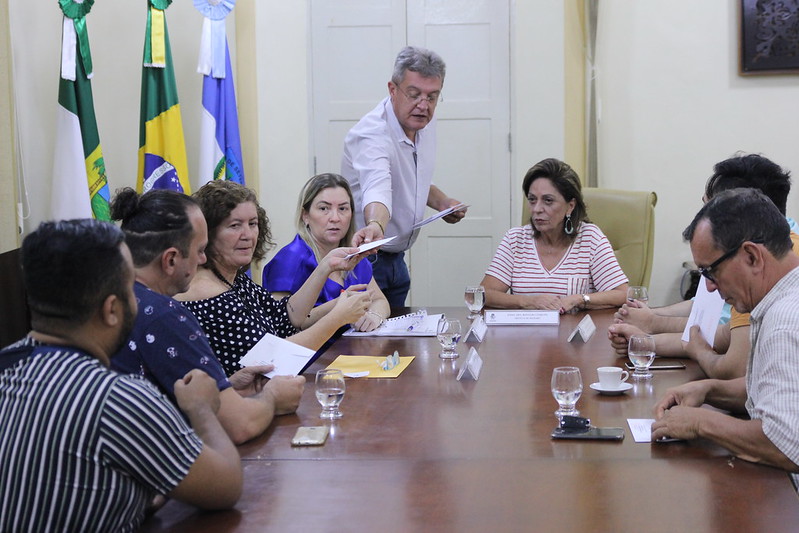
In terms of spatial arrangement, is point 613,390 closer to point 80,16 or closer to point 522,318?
point 522,318

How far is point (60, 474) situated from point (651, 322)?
2176mm

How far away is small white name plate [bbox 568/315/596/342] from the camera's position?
300 centimetres

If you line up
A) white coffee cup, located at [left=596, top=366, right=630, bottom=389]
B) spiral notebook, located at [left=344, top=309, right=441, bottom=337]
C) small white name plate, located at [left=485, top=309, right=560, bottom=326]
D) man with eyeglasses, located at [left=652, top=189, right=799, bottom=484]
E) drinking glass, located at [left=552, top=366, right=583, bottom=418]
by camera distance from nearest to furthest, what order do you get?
1. man with eyeglasses, located at [left=652, top=189, right=799, bottom=484]
2. drinking glass, located at [left=552, top=366, right=583, bottom=418]
3. white coffee cup, located at [left=596, top=366, right=630, bottom=389]
4. spiral notebook, located at [left=344, top=309, right=441, bottom=337]
5. small white name plate, located at [left=485, top=309, right=560, bottom=326]

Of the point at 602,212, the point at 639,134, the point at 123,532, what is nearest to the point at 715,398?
the point at 123,532

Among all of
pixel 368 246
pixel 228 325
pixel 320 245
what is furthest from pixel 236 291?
pixel 320 245

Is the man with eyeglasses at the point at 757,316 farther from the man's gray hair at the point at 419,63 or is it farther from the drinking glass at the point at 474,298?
the man's gray hair at the point at 419,63

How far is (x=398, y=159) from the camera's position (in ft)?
13.1

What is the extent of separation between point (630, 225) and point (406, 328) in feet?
5.22

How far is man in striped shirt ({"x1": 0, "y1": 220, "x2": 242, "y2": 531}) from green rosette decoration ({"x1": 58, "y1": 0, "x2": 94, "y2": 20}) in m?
3.45

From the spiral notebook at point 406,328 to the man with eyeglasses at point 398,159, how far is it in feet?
1.37

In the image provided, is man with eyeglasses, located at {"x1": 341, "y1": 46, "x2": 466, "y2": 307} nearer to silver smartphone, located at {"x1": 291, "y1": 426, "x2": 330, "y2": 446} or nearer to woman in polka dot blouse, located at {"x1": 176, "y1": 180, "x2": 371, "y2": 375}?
woman in polka dot blouse, located at {"x1": 176, "y1": 180, "x2": 371, "y2": 375}

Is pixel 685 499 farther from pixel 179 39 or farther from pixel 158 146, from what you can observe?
pixel 179 39

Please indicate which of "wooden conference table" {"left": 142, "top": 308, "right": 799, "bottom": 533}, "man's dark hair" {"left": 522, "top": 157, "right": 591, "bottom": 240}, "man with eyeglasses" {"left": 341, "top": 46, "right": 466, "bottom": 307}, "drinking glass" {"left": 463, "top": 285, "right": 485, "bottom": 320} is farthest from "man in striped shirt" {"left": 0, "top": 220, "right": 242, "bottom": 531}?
"man's dark hair" {"left": 522, "top": 157, "right": 591, "bottom": 240}

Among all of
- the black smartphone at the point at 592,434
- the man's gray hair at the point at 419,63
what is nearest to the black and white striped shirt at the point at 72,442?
the black smartphone at the point at 592,434
